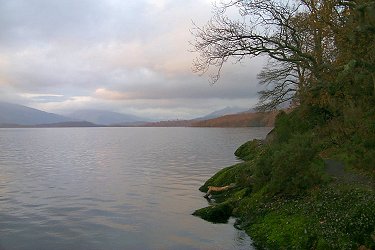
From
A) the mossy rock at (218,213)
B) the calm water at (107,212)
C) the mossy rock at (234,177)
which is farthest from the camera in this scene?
the mossy rock at (234,177)

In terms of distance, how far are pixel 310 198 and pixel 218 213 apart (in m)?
5.54

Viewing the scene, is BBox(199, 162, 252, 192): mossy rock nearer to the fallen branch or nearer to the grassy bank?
the grassy bank

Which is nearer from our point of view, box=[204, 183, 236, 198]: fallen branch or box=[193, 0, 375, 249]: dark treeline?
box=[193, 0, 375, 249]: dark treeline

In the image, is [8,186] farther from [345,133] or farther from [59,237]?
[345,133]

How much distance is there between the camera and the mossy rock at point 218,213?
67.1 ft

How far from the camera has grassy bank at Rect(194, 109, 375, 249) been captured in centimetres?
1362

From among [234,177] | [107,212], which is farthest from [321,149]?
[107,212]

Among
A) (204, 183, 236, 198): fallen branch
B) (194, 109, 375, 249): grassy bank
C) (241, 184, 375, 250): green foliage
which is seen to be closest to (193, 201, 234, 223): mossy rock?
(194, 109, 375, 249): grassy bank

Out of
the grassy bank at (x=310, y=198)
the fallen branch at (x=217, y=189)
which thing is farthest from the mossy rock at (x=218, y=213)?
the fallen branch at (x=217, y=189)

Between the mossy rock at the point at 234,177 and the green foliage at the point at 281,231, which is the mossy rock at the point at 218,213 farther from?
the mossy rock at the point at 234,177

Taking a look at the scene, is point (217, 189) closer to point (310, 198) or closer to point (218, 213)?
point (218, 213)

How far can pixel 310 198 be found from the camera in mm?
17094

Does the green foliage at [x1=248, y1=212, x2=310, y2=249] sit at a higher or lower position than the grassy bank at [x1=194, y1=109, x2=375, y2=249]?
lower

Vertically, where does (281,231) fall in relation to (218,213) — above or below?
above
